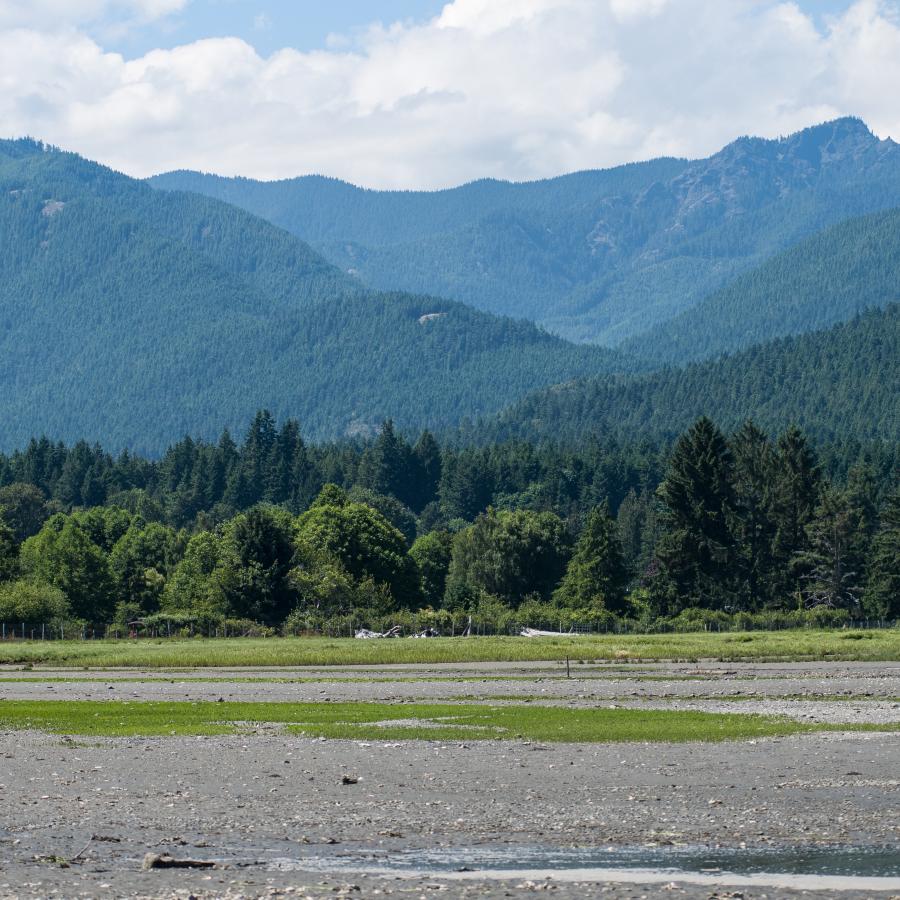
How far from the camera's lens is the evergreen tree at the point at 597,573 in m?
139

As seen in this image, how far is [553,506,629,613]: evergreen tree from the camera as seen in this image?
13900 cm

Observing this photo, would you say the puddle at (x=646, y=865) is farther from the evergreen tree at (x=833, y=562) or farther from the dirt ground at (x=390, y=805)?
the evergreen tree at (x=833, y=562)

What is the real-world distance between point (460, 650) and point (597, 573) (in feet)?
145

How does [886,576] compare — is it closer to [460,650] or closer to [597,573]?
[597,573]

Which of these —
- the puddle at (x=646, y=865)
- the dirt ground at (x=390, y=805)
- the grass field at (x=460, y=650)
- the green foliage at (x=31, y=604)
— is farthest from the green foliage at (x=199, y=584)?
the puddle at (x=646, y=865)

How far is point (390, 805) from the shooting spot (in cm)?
3222

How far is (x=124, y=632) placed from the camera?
13400cm

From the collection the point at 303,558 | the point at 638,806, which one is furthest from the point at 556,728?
the point at 303,558

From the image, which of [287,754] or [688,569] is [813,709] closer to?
[287,754]

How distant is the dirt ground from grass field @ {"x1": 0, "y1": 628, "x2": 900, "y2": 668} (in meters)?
45.4

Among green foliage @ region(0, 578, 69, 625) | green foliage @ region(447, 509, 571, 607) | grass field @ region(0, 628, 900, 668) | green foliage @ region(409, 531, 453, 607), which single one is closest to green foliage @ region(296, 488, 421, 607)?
green foliage @ region(447, 509, 571, 607)

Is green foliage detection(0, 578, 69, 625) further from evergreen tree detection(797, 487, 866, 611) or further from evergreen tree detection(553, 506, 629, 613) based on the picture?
evergreen tree detection(797, 487, 866, 611)

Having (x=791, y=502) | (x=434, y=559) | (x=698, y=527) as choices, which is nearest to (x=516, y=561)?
(x=698, y=527)

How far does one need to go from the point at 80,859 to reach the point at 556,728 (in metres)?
21.0
